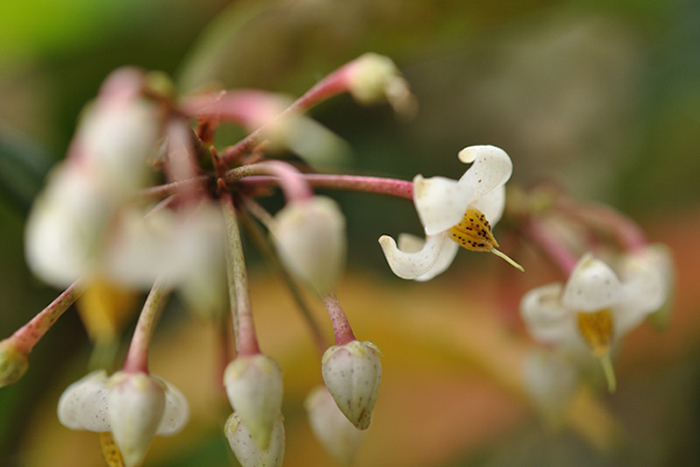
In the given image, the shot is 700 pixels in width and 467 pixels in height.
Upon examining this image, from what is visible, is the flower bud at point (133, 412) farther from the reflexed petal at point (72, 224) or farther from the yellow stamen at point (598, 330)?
the yellow stamen at point (598, 330)

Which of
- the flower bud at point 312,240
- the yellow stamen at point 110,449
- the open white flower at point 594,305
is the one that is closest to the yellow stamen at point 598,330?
the open white flower at point 594,305

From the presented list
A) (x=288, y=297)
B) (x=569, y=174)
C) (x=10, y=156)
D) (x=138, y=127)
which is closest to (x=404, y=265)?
(x=138, y=127)

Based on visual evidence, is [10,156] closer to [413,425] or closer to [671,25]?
[413,425]

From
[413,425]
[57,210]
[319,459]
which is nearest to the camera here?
[57,210]

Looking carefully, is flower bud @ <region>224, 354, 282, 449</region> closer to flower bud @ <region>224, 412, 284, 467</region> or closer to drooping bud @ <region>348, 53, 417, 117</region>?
flower bud @ <region>224, 412, 284, 467</region>

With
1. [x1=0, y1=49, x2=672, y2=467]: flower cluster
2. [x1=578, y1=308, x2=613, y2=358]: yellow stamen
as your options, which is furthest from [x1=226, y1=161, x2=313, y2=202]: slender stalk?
[x1=578, y1=308, x2=613, y2=358]: yellow stamen

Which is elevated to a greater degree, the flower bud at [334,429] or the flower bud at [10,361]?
the flower bud at [10,361]
